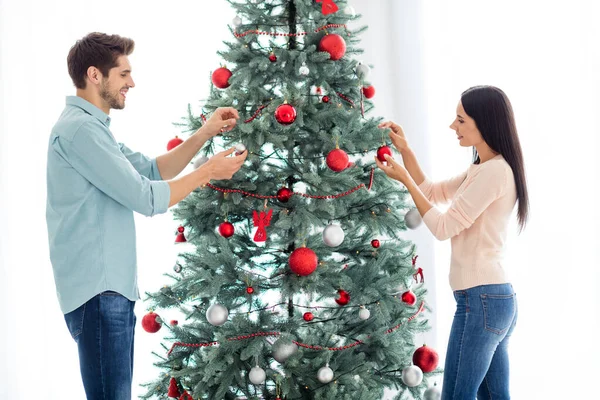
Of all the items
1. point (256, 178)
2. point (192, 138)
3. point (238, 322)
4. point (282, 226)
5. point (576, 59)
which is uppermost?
point (576, 59)

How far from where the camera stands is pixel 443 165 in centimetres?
338

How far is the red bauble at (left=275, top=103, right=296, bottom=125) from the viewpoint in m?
2.04

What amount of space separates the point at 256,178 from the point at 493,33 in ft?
5.18

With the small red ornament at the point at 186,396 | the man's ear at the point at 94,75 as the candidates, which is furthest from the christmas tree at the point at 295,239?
the man's ear at the point at 94,75

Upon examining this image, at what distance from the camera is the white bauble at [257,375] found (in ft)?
6.86

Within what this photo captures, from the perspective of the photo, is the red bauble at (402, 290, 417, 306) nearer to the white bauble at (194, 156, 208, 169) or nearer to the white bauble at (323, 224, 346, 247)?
the white bauble at (323, 224, 346, 247)

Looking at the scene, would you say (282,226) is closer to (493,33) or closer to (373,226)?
(373,226)

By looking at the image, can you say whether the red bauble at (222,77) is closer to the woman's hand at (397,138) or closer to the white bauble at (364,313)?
the woman's hand at (397,138)

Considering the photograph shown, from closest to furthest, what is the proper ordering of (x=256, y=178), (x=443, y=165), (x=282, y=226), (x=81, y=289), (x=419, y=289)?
(x=81, y=289) → (x=282, y=226) → (x=256, y=178) → (x=419, y=289) → (x=443, y=165)

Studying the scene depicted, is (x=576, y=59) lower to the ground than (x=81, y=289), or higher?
higher

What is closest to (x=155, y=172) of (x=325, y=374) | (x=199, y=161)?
(x=199, y=161)

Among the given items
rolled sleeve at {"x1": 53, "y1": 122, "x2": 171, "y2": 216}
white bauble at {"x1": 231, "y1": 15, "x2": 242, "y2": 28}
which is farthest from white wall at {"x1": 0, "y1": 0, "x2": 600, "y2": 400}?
rolled sleeve at {"x1": 53, "y1": 122, "x2": 171, "y2": 216}

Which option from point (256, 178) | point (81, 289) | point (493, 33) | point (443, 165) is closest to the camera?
point (81, 289)

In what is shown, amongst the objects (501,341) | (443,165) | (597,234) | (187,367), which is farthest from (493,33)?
(187,367)
